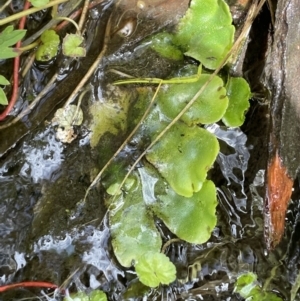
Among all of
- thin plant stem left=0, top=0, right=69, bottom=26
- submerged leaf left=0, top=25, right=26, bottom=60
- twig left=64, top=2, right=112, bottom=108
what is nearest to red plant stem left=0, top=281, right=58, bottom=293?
twig left=64, top=2, right=112, bottom=108

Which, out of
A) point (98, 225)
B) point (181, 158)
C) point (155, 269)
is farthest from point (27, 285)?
point (181, 158)

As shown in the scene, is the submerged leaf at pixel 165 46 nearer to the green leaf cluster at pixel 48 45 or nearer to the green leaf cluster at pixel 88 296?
the green leaf cluster at pixel 48 45

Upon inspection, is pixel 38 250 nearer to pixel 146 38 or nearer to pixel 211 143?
pixel 211 143

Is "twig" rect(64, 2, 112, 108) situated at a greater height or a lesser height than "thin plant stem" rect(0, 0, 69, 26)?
lesser

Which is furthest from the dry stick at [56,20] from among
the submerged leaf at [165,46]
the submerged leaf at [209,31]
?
the submerged leaf at [209,31]

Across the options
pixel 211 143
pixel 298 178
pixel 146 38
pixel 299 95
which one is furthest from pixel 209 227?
pixel 146 38

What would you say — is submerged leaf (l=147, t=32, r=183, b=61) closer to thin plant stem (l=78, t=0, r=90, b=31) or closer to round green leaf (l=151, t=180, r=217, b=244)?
thin plant stem (l=78, t=0, r=90, b=31)

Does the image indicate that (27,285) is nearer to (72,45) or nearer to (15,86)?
(15,86)
